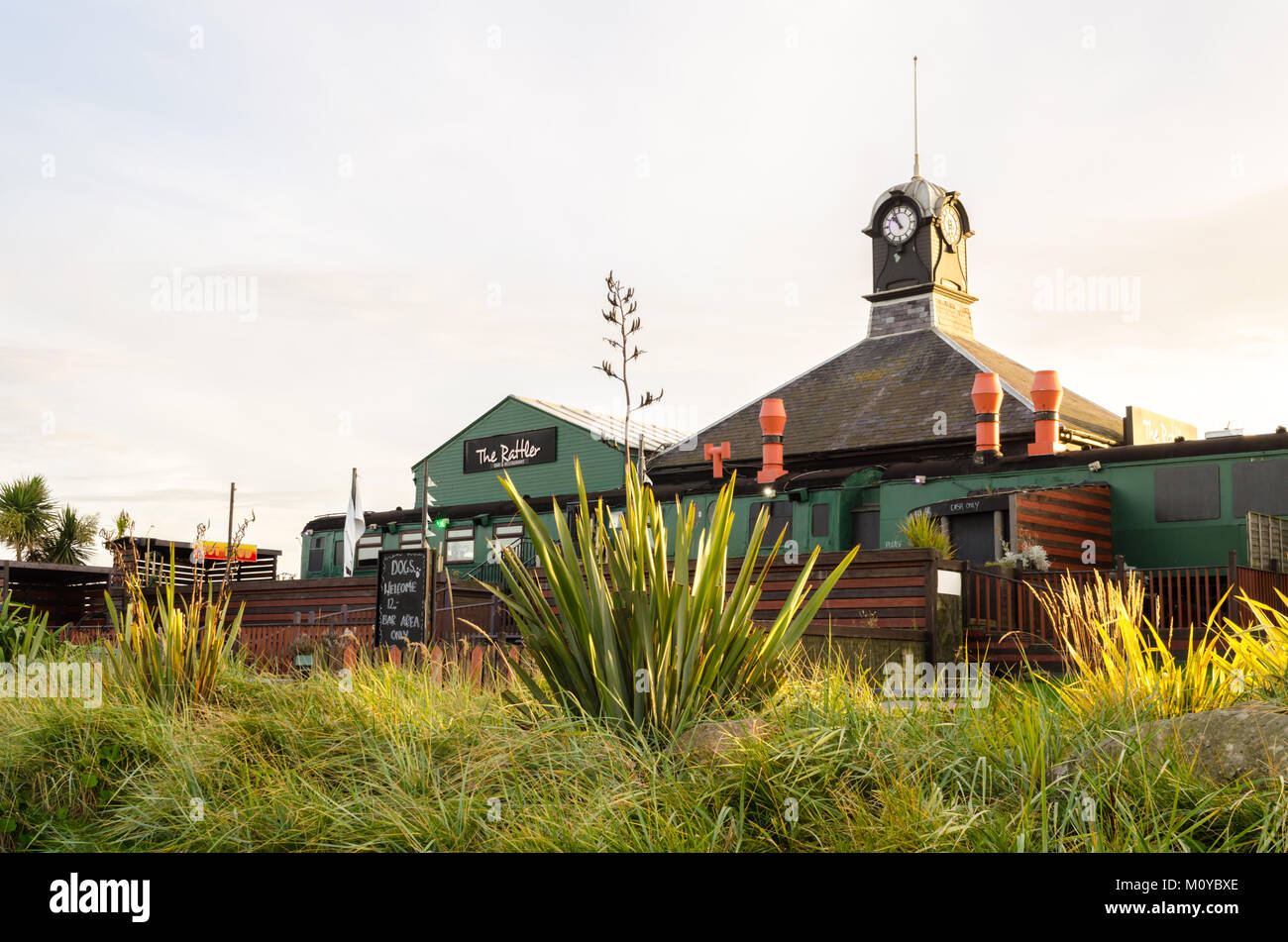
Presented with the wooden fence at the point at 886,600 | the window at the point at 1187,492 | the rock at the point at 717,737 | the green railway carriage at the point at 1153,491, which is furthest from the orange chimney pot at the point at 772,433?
the rock at the point at 717,737

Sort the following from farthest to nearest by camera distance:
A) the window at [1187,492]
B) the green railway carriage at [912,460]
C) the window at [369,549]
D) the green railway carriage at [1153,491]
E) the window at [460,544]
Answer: the window at [369,549] < the window at [460,544] < the green railway carriage at [912,460] < the window at [1187,492] < the green railway carriage at [1153,491]

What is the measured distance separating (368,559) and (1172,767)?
22872 millimetres

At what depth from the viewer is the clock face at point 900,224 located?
31797 mm

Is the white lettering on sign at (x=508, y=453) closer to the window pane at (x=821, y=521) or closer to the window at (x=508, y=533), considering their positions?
the window at (x=508, y=533)

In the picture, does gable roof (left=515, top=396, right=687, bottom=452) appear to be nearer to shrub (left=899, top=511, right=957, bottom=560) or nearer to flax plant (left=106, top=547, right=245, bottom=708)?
shrub (left=899, top=511, right=957, bottom=560)

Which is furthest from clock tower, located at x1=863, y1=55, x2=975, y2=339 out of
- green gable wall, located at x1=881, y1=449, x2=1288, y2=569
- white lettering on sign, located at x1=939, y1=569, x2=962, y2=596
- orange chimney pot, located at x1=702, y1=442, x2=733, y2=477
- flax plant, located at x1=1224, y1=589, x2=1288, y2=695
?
flax plant, located at x1=1224, y1=589, x2=1288, y2=695

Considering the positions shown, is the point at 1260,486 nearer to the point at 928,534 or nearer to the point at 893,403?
the point at 928,534

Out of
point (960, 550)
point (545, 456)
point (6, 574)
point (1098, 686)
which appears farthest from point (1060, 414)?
point (6, 574)

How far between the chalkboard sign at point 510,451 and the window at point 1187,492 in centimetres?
1968

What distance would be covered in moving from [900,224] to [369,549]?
17401 mm

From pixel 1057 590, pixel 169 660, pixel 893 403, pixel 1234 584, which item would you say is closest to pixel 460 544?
pixel 893 403

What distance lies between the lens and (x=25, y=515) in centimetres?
2945

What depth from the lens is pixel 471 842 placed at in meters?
4.28

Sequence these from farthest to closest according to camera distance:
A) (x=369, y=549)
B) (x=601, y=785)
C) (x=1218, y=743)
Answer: (x=369, y=549)
(x=601, y=785)
(x=1218, y=743)
